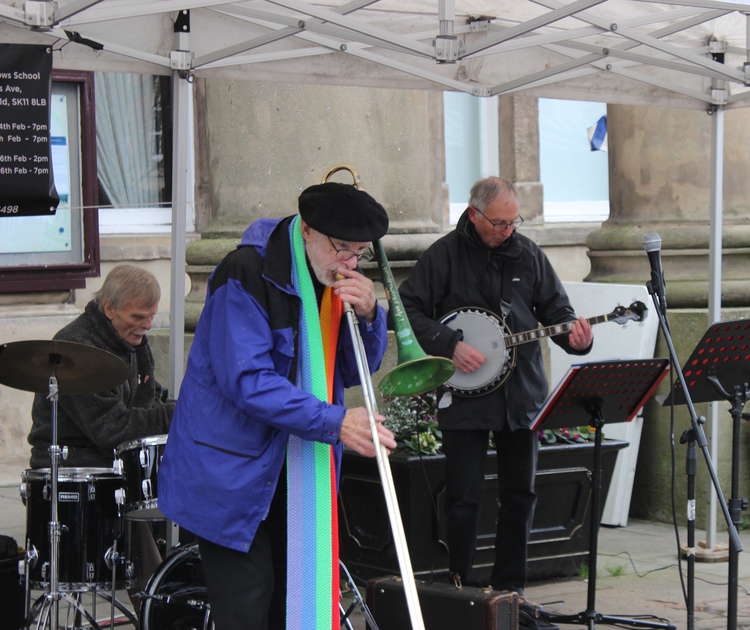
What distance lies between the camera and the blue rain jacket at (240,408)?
371 cm

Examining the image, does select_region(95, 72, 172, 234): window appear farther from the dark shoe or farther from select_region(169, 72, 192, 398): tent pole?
the dark shoe

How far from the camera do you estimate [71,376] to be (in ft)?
17.1

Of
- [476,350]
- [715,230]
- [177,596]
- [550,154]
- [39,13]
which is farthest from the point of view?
[550,154]

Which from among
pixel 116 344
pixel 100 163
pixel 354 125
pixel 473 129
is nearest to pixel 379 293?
pixel 354 125

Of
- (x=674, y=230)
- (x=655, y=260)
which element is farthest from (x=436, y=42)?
(x=674, y=230)

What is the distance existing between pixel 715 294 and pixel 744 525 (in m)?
1.81

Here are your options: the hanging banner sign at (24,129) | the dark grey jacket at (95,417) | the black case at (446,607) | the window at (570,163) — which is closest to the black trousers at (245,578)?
the black case at (446,607)

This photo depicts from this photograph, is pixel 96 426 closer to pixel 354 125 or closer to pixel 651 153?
pixel 354 125

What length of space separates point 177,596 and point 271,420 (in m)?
1.60

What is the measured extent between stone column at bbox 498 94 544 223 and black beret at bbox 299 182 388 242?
11913mm

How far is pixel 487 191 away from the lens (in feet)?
19.1

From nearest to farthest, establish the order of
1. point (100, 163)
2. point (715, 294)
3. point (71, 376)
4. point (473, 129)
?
point (71, 376) < point (715, 294) < point (100, 163) < point (473, 129)

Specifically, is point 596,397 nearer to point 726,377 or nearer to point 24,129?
point 726,377

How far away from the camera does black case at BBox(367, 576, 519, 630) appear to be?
5090mm
